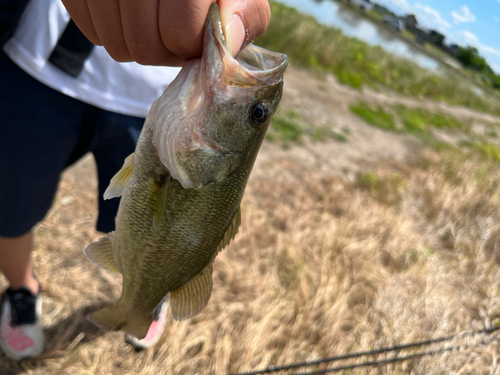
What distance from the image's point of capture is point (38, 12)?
139 centimetres

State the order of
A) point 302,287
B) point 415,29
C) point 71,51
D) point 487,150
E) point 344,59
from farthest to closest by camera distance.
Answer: point 415,29 → point 344,59 → point 487,150 → point 302,287 → point 71,51

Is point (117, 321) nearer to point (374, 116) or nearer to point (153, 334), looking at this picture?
point (153, 334)

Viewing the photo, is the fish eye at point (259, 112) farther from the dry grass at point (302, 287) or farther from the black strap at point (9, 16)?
the dry grass at point (302, 287)

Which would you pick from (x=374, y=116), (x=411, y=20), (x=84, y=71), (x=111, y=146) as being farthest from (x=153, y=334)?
(x=411, y=20)

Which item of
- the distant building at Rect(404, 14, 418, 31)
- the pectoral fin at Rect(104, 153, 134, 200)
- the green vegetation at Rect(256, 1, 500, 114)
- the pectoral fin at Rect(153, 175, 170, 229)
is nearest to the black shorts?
the pectoral fin at Rect(104, 153, 134, 200)

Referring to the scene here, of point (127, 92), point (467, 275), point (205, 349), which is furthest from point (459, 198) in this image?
point (127, 92)

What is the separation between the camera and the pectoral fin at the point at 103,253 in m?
1.34

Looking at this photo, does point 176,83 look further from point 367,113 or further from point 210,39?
point 367,113

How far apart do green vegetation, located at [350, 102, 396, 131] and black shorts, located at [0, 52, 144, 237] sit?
767 centimetres

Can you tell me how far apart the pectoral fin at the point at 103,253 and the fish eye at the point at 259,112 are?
819 mm

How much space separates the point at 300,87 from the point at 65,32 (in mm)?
7117

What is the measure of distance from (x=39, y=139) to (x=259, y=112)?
45.7 inches

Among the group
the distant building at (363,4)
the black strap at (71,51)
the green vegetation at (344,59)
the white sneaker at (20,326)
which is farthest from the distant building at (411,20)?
the distant building at (363,4)

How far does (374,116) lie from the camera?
8.59 metres
